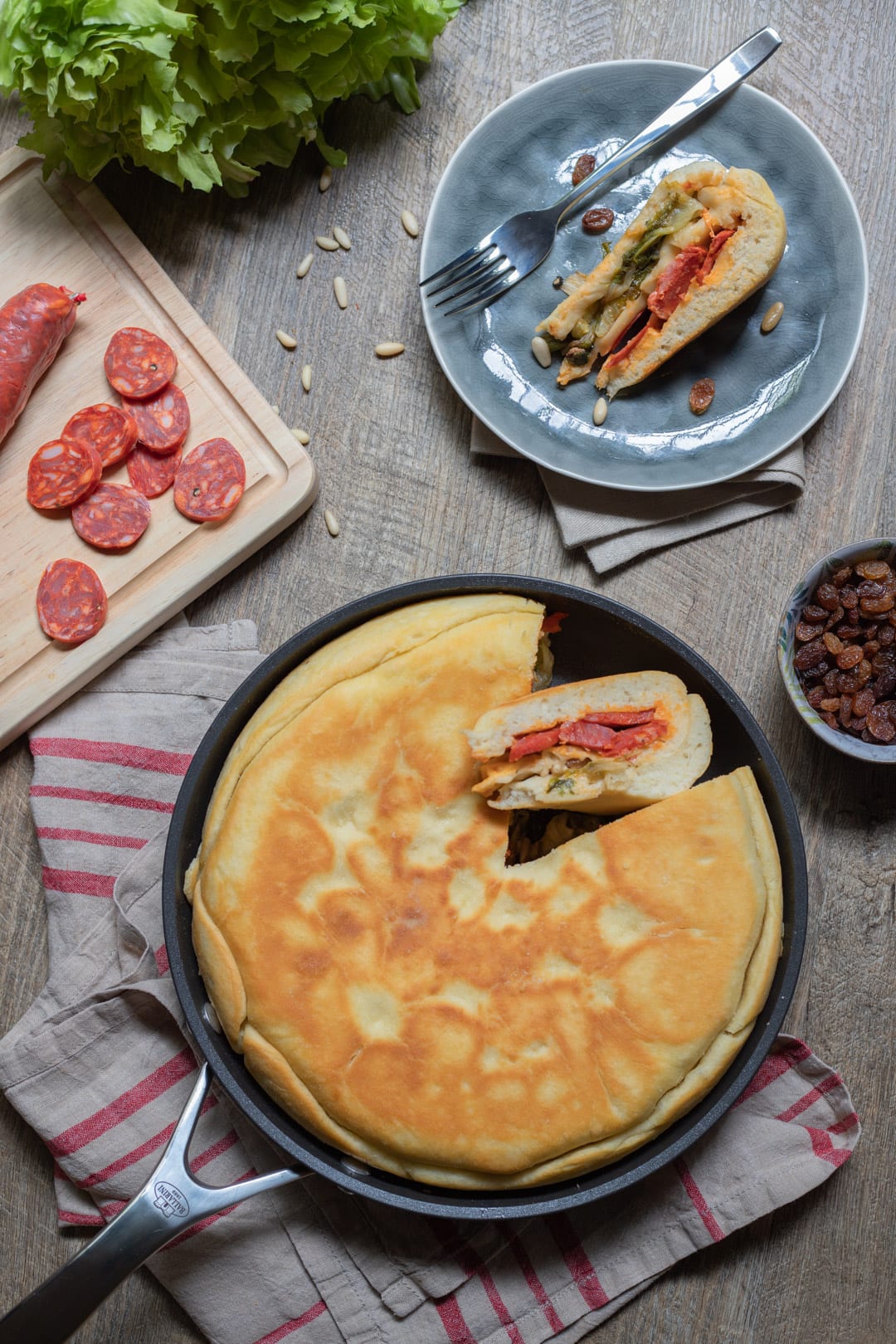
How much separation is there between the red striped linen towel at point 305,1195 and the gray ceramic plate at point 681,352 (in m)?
1.81

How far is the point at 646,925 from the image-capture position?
2.78m

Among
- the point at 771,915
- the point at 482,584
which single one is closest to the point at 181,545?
the point at 482,584

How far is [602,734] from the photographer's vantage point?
2.91 metres

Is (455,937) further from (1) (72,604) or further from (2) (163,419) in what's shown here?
(2) (163,419)

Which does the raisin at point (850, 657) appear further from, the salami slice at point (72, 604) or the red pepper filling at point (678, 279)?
the salami slice at point (72, 604)

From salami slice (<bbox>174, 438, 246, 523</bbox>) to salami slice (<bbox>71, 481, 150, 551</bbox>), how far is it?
0.44ft

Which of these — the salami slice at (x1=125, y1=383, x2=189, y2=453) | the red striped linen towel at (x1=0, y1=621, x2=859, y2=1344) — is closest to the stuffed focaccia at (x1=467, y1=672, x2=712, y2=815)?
the red striped linen towel at (x1=0, y1=621, x2=859, y2=1344)

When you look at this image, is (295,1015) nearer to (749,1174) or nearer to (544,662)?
(544,662)

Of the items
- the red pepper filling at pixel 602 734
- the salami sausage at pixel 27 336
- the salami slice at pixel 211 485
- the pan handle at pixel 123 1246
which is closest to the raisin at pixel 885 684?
the red pepper filling at pixel 602 734

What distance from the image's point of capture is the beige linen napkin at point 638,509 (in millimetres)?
3305

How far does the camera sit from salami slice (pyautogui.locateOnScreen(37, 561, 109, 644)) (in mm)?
3273

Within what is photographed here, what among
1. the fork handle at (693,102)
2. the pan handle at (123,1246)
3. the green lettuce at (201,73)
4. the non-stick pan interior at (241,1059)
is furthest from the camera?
the fork handle at (693,102)

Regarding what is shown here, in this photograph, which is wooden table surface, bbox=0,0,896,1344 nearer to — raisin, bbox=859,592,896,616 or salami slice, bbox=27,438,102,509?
raisin, bbox=859,592,896,616

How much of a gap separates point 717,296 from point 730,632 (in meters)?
1.05
